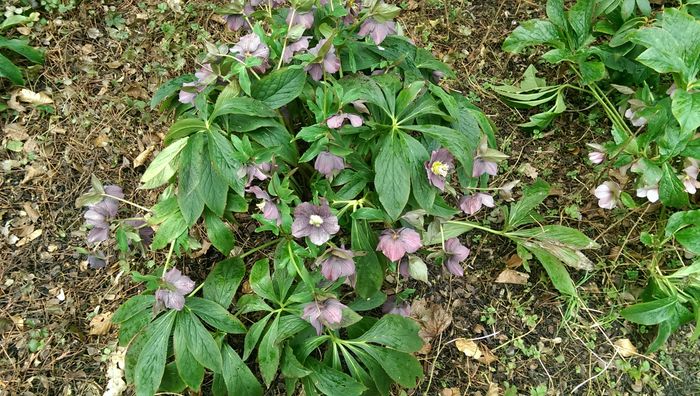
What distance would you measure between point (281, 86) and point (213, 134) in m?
0.22

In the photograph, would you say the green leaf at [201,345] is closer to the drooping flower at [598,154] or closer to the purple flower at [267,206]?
the purple flower at [267,206]

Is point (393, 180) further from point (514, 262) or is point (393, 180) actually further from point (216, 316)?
point (514, 262)

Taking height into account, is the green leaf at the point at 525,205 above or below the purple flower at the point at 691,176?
below

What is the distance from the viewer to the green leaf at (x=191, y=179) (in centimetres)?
134

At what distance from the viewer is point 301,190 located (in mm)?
1654

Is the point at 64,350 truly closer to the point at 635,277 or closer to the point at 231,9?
the point at 231,9

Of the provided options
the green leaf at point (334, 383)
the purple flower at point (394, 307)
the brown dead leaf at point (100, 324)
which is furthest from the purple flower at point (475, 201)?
the brown dead leaf at point (100, 324)

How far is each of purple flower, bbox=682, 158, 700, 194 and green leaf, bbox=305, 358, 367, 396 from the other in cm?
122

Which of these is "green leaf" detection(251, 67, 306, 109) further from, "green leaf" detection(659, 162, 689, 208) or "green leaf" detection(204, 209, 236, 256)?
"green leaf" detection(659, 162, 689, 208)

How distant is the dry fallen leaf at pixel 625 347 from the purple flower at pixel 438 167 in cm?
96

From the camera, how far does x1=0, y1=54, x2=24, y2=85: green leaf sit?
2.00 meters

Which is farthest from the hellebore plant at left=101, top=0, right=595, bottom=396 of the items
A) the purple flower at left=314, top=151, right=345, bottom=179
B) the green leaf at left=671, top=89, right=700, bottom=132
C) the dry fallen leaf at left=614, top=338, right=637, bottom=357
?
the dry fallen leaf at left=614, top=338, right=637, bottom=357

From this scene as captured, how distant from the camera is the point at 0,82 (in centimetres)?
209

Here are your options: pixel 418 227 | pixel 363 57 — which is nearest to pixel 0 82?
pixel 363 57
